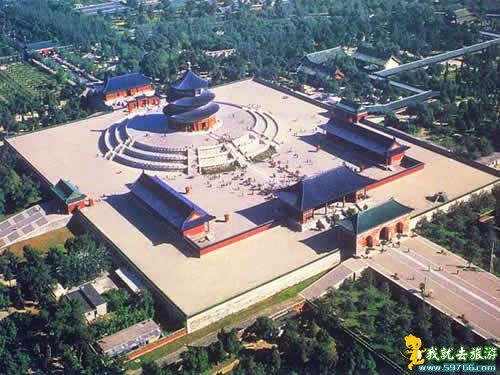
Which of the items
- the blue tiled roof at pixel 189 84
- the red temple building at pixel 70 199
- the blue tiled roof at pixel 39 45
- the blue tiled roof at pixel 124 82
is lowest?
the red temple building at pixel 70 199

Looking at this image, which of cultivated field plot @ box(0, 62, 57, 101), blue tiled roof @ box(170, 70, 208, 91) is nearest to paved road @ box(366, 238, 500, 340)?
blue tiled roof @ box(170, 70, 208, 91)

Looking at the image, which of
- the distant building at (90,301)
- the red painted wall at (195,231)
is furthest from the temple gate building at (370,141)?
the distant building at (90,301)

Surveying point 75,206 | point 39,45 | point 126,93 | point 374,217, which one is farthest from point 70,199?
point 39,45

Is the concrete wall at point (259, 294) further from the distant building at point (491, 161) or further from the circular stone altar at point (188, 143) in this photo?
the distant building at point (491, 161)

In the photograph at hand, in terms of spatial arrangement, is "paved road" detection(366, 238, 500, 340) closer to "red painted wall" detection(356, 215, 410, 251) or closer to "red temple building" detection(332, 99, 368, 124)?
"red painted wall" detection(356, 215, 410, 251)

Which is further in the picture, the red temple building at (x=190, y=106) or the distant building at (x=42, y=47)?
the distant building at (x=42, y=47)

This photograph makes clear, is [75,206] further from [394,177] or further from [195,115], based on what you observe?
[394,177]

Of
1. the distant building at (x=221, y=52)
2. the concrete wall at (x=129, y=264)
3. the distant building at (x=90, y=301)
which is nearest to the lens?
the concrete wall at (x=129, y=264)
